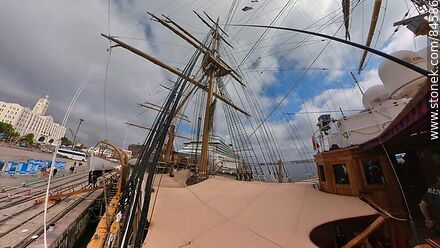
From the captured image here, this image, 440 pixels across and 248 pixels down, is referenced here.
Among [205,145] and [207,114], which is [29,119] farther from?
[205,145]

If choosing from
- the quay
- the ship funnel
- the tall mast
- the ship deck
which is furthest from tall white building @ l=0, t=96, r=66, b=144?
the ship funnel

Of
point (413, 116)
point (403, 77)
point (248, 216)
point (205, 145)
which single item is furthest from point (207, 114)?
point (413, 116)

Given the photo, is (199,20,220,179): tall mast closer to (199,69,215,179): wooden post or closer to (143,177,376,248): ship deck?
(199,69,215,179): wooden post

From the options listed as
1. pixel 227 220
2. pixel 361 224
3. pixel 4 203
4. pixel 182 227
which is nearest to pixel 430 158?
pixel 361 224

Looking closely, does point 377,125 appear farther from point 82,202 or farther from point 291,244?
point 82,202

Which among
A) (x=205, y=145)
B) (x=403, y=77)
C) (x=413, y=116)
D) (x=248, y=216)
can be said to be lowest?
(x=248, y=216)

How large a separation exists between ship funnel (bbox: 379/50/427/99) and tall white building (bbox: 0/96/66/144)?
121515 millimetres

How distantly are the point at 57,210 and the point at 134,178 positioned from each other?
1153cm

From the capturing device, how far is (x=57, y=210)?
35.3ft

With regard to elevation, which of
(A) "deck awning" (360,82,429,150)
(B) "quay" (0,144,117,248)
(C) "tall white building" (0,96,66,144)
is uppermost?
(C) "tall white building" (0,96,66,144)

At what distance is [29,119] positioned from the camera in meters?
101

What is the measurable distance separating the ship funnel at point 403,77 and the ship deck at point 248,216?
4.62m

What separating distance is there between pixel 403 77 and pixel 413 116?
5.24m

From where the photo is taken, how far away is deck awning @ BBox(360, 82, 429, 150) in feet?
10.2
